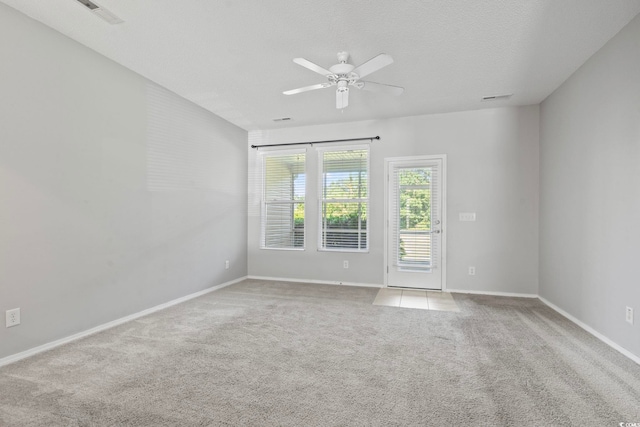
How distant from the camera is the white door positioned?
16.0 feet

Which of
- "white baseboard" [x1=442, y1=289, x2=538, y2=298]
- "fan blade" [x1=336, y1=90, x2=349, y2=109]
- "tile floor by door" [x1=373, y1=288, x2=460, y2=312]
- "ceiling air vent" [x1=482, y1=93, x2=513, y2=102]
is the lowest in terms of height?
"tile floor by door" [x1=373, y1=288, x2=460, y2=312]

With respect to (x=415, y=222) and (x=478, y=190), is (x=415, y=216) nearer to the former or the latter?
(x=415, y=222)

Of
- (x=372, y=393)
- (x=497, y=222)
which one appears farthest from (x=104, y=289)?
(x=497, y=222)

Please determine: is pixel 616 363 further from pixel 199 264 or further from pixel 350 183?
pixel 199 264

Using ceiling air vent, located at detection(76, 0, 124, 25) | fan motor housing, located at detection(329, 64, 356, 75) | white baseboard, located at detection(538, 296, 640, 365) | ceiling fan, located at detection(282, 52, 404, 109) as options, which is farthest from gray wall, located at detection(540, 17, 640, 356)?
ceiling air vent, located at detection(76, 0, 124, 25)

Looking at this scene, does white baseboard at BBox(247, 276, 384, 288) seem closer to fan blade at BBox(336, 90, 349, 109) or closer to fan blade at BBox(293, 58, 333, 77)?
fan blade at BBox(336, 90, 349, 109)

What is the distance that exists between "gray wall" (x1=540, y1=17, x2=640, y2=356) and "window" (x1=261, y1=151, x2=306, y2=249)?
365 centimetres

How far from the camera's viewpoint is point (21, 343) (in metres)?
2.51

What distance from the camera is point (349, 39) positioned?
2.82 m

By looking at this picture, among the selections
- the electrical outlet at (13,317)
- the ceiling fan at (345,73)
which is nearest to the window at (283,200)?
the ceiling fan at (345,73)

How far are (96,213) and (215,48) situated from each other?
77.2 inches

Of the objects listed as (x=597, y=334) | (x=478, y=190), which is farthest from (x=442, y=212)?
(x=597, y=334)

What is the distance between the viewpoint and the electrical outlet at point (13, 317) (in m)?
2.43

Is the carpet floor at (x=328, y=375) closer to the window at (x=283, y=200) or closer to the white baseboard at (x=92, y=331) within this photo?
the white baseboard at (x=92, y=331)
